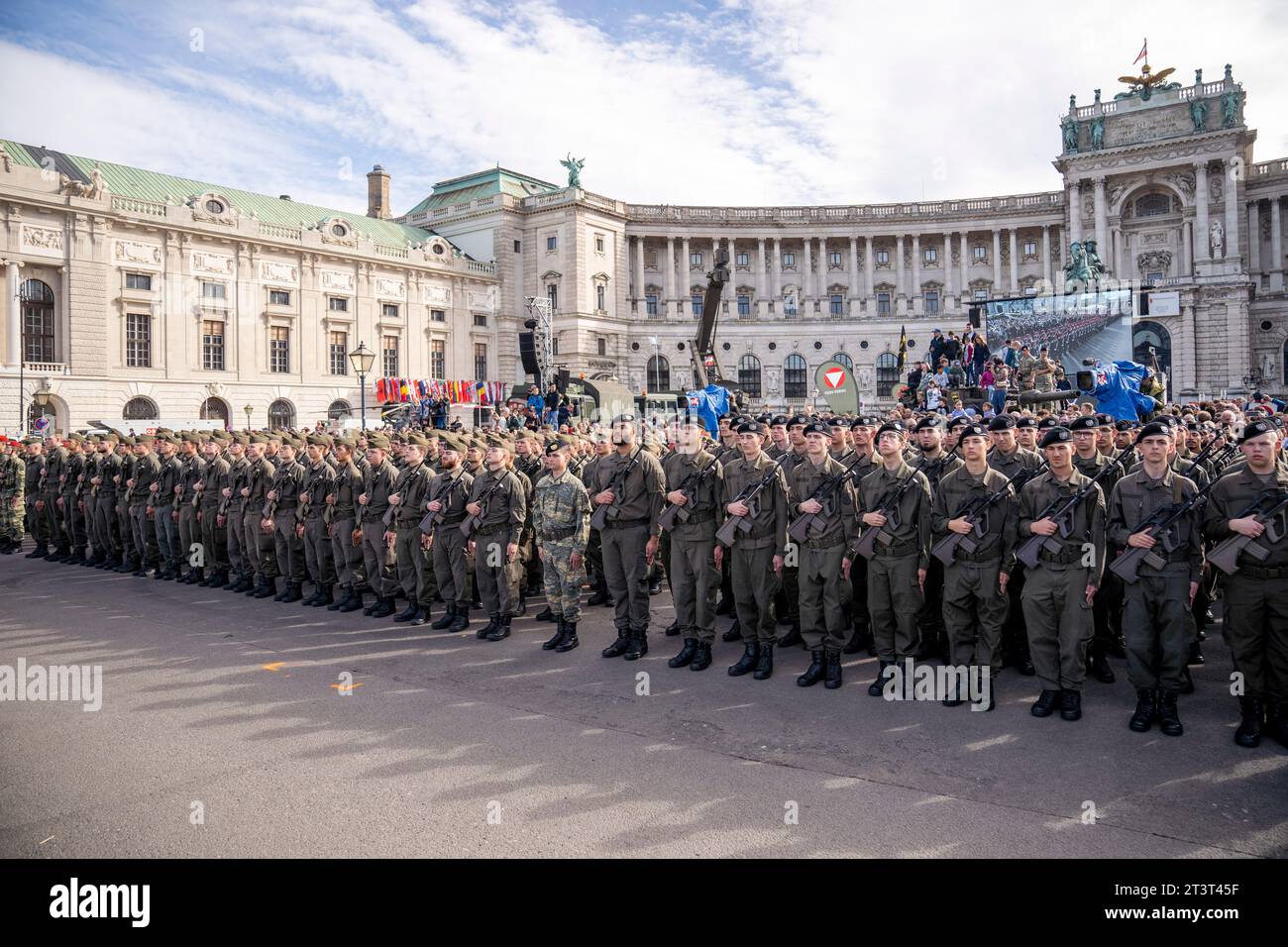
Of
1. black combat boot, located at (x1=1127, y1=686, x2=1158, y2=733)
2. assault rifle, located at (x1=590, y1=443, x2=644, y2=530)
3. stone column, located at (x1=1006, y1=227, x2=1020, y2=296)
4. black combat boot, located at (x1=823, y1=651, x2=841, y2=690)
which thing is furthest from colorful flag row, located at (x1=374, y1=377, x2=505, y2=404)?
black combat boot, located at (x1=1127, y1=686, x2=1158, y2=733)

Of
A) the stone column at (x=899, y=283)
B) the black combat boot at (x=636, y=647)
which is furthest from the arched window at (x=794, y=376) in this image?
the black combat boot at (x=636, y=647)

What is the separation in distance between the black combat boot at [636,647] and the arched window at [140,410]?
133 ft

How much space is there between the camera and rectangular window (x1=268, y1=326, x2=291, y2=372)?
Result: 1820 inches

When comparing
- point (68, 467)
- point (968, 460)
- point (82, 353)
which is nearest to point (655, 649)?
point (968, 460)

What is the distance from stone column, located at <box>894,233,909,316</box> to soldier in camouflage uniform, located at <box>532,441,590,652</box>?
59.0 metres

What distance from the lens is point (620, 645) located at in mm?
8734

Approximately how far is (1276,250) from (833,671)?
67.6 m

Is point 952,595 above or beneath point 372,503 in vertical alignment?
beneath

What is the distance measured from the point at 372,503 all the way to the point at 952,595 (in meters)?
7.61

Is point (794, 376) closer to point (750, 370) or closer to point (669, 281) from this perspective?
point (750, 370)

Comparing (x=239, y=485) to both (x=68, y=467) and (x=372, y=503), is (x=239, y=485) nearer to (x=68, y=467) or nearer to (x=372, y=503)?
(x=372, y=503)

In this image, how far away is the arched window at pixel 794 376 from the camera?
61656 millimetres

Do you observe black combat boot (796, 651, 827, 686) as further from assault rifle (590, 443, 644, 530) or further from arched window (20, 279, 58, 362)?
arched window (20, 279, 58, 362)
